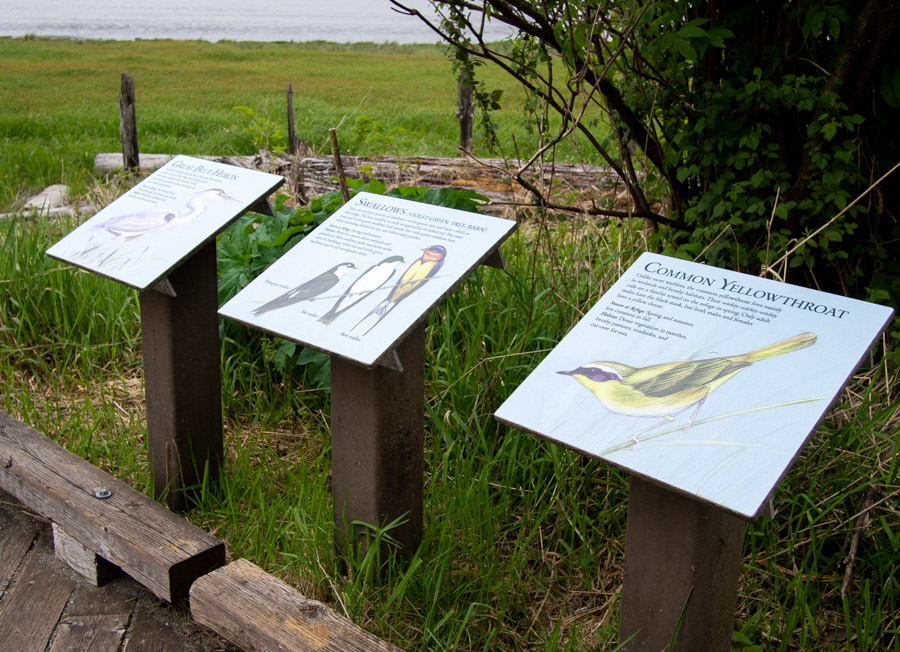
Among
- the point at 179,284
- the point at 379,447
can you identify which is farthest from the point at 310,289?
the point at 179,284

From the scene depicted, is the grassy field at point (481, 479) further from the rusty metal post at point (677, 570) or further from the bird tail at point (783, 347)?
the bird tail at point (783, 347)

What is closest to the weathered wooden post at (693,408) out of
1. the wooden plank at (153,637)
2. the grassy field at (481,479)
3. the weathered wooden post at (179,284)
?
the grassy field at (481,479)

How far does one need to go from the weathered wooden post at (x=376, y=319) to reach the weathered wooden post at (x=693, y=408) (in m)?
0.40

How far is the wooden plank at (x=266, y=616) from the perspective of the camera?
1.79 metres

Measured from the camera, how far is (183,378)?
2.55m

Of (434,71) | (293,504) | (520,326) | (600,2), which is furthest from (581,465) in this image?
(434,71)

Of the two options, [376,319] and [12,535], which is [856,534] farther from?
[12,535]

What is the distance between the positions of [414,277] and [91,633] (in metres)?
1.20

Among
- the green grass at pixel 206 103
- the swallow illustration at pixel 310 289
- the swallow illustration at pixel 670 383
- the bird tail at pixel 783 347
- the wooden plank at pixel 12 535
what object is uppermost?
the bird tail at pixel 783 347

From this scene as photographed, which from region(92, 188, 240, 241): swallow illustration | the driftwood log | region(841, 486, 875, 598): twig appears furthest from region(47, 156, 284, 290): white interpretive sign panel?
the driftwood log

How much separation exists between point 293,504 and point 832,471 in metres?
1.57

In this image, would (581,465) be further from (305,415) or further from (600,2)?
(600,2)

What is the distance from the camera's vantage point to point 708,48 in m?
2.90

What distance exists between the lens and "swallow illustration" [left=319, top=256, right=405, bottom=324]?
200 cm
